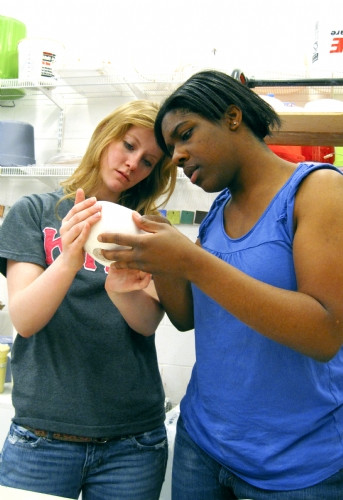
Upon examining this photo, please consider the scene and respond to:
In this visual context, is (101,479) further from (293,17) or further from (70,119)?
(293,17)

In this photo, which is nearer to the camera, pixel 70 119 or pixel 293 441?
pixel 293 441

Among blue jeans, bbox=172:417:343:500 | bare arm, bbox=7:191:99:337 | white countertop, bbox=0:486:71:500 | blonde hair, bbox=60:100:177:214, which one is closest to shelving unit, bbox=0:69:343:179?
blonde hair, bbox=60:100:177:214

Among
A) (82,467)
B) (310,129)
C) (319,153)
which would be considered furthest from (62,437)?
(319,153)

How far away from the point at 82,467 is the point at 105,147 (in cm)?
65

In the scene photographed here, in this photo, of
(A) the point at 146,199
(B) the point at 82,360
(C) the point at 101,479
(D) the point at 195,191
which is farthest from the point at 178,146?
(D) the point at 195,191

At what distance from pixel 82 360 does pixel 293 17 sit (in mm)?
Result: 1938

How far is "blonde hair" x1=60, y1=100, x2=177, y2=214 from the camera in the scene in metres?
1.00

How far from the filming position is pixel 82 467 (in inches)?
34.3

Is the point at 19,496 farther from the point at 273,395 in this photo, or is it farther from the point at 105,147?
the point at 105,147

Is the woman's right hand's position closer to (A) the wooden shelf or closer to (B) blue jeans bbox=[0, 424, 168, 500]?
(B) blue jeans bbox=[0, 424, 168, 500]

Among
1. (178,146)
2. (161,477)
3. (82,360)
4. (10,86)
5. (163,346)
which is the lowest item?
(163,346)

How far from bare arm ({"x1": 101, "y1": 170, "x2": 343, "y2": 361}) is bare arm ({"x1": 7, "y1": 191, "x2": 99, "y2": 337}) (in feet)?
0.50

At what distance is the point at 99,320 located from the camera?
0.92 meters

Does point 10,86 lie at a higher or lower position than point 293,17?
lower
